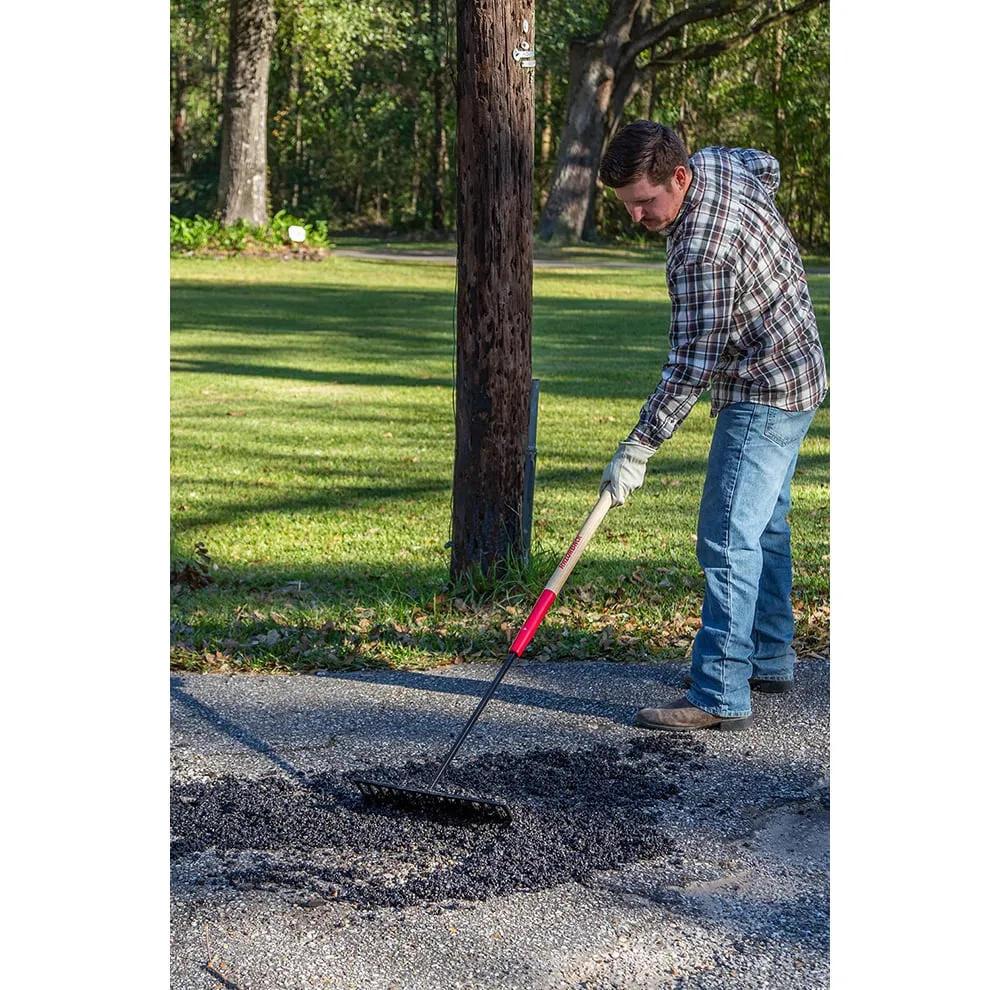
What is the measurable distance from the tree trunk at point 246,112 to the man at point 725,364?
25278 mm

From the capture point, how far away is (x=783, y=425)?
4691 mm

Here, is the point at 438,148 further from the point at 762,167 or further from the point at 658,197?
the point at 658,197

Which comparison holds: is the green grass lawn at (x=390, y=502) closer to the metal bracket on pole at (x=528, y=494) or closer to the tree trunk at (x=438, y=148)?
the metal bracket on pole at (x=528, y=494)

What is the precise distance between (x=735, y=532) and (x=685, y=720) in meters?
0.69

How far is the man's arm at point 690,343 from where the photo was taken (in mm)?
4469

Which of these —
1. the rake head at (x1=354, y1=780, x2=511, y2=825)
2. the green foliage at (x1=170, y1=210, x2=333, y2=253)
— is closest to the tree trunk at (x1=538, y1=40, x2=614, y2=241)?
the green foliage at (x1=170, y1=210, x2=333, y2=253)

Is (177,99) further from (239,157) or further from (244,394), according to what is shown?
(244,394)

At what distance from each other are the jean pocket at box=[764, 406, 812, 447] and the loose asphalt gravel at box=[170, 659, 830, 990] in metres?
1.03

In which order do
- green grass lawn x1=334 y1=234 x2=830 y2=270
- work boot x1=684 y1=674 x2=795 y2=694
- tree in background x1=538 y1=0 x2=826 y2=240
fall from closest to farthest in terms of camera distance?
work boot x1=684 y1=674 x2=795 y2=694 < green grass lawn x1=334 y1=234 x2=830 y2=270 < tree in background x1=538 y1=0 x2=826 y2=240

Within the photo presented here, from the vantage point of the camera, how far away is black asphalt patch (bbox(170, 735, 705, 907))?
3715mm

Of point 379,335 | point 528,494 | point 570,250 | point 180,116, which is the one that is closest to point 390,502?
point 528,494

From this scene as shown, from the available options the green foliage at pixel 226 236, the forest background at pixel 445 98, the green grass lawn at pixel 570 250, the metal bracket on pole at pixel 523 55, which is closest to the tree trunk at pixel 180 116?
the forest background at pixel 445 98

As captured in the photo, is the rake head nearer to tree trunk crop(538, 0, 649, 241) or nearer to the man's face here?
the man's face

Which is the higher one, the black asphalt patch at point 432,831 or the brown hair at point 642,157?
the brown hair at point 642,157
